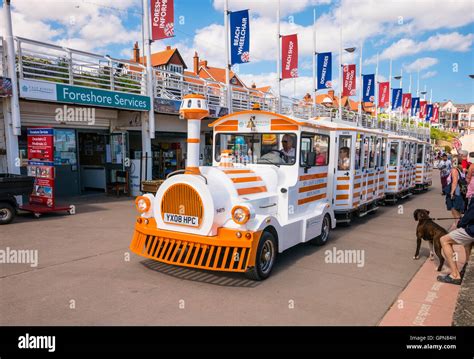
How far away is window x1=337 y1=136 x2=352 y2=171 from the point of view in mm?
9201

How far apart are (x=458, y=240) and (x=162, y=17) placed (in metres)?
11.9

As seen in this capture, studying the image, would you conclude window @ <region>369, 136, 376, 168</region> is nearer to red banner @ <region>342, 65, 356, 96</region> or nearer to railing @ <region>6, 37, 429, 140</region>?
railing @ <region>6, 37, 429, 140</region>

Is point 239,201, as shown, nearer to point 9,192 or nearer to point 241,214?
point 241,214

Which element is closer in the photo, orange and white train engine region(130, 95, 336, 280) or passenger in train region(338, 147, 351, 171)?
orange and white train engine region(130, 95, 336, 280)

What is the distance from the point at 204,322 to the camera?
3998mm

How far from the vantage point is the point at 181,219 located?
541 cm

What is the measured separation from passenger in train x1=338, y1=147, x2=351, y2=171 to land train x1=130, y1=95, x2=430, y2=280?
0.01 meters

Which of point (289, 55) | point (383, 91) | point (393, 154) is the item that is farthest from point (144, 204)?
point (383, 91)

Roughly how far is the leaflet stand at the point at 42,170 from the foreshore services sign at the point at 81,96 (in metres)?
1.06

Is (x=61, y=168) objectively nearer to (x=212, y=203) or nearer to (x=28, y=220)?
(x=28, y=220)

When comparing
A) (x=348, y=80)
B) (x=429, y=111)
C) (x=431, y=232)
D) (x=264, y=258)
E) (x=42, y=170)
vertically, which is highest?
(x=429, y=111)

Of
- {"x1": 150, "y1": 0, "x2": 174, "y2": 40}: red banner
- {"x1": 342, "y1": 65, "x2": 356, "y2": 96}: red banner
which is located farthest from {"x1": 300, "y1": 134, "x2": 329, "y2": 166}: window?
{"x1": 342, "y1": 65, "x2": 356, "y2": 96}: red banner

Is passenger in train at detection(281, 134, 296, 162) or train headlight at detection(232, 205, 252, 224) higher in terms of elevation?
passenger in train at detection(281, 134, 296, 162)
